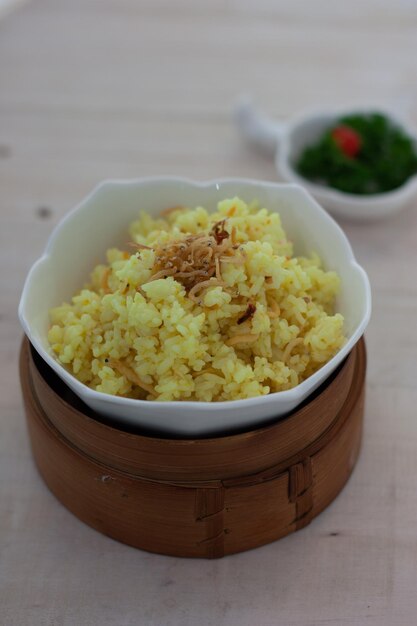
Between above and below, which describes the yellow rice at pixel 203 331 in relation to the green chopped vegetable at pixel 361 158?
above

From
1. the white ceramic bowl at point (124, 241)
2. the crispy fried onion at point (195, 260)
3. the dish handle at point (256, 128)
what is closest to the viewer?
the white ceramic bowl at point (124, 241)

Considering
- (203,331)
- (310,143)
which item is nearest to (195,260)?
(203,331)

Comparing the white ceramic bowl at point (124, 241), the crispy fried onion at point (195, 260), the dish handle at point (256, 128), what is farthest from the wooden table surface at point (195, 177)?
the crispy fried onion at point (195, 260)

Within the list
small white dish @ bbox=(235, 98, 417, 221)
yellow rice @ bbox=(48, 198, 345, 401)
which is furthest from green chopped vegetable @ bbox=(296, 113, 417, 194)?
yellow rice @ bbox=(48, 198, 345, 401)

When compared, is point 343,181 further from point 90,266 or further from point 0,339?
point 0,339

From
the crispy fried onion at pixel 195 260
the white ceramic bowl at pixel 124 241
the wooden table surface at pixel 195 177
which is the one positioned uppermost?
the crispy fried onion at pixel 195 260

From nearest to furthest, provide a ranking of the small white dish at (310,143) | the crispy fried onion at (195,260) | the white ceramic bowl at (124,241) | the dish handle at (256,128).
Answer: the white ceramic bowl at (124,241) → the crispy fried onion at (195,260) → the small white dish at (310,143) → the dish handle at (256,128)

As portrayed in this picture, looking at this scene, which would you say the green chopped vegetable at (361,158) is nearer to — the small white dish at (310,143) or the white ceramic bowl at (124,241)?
the small white dish at (310,143)

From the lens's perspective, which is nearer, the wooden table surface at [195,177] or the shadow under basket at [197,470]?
the shadow under basket at [197,470]

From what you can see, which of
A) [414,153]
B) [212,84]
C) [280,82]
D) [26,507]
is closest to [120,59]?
[212,84]
